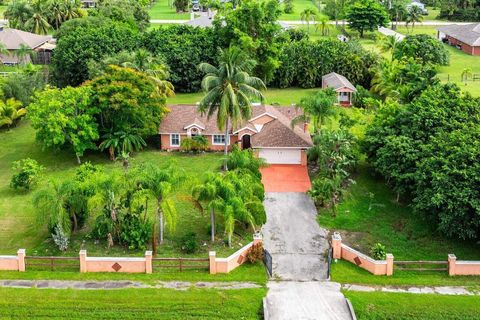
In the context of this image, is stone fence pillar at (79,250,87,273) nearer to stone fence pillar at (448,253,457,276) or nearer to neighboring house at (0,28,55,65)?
stone fence pillar at (448,253,457,276)

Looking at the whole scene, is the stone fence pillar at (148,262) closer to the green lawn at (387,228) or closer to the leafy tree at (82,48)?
the green lawn at (387,228)

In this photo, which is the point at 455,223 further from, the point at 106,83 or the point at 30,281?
the point at 106,83

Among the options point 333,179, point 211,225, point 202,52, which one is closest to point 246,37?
point 202,52

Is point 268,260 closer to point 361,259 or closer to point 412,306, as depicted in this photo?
point 361,259

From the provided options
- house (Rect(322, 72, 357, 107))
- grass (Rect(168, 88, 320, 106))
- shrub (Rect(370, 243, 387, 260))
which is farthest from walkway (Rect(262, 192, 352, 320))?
grass (Rect(168, 88, 320, 106))

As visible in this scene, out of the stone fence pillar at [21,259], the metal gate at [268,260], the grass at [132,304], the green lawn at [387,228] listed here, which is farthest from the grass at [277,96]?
the grass at [132,304]
